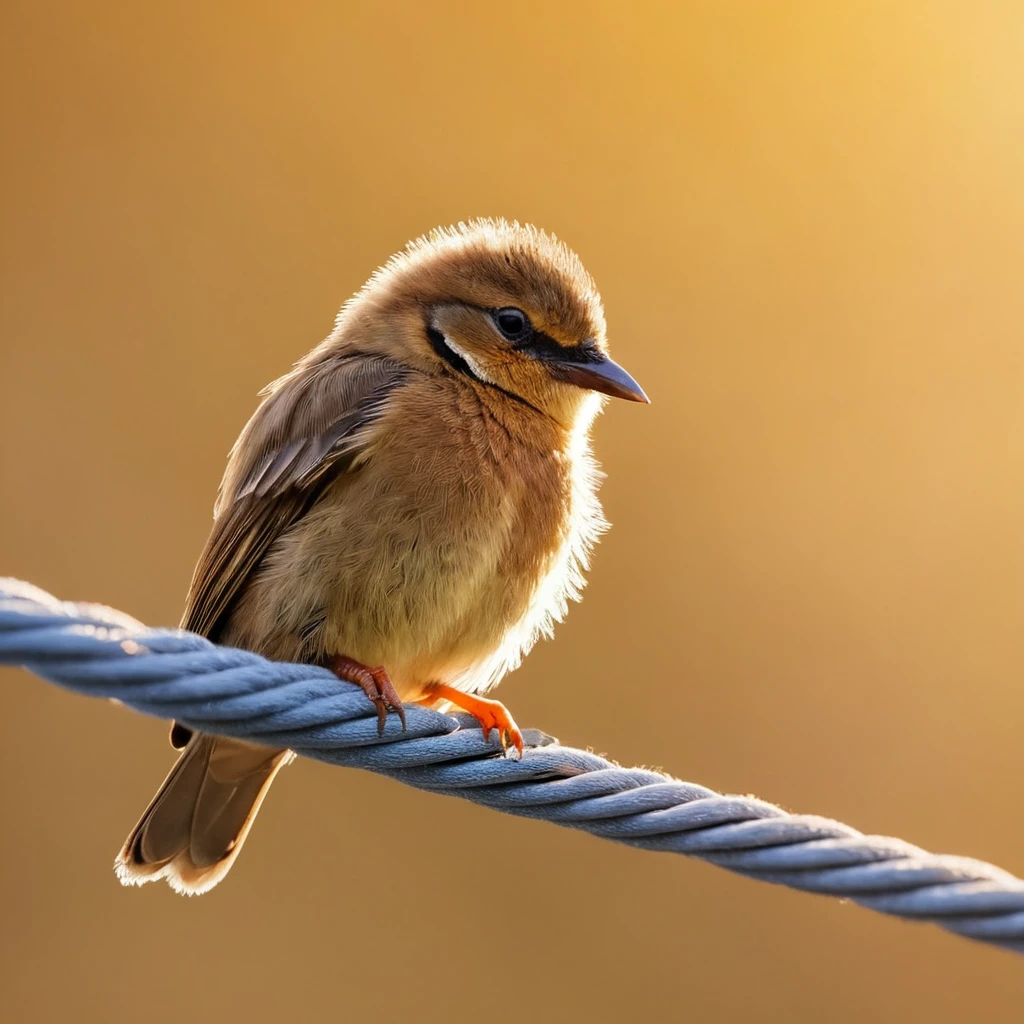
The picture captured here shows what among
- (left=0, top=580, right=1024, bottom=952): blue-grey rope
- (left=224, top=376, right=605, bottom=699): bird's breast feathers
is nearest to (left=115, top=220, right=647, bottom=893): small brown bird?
(left=224, top=376, right=605, bottom=699): bird's breast feathers

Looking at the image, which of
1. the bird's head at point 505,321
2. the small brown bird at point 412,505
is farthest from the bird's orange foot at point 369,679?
the bird's head at point 505,321

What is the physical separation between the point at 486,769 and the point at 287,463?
130cm

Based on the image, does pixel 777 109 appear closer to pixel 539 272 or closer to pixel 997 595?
pixel 997 595

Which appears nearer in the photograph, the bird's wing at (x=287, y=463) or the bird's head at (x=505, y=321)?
the bird's wing at (x=287, y=463)

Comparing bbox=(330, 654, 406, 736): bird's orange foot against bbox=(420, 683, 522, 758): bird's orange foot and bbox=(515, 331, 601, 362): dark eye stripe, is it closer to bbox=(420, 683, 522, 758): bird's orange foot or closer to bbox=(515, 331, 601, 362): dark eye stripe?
bbox=(420, 683, 522, 758): bird's orange foot

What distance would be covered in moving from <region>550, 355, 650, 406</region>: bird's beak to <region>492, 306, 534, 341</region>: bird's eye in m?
0.12

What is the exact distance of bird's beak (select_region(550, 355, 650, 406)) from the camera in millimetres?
3490

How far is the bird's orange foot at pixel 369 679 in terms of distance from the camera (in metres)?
2.49

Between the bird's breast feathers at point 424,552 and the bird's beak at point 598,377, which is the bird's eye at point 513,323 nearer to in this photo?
the bird's beak at point 598,377

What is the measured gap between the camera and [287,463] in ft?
10.3

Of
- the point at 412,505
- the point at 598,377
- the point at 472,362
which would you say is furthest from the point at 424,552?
the point at 598,377

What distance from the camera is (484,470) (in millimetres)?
2961

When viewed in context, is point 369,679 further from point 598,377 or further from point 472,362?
point 598,377

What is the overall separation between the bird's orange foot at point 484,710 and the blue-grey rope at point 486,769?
366 mm
